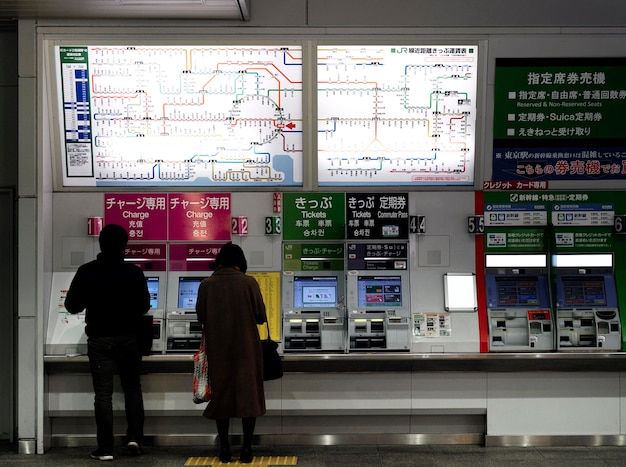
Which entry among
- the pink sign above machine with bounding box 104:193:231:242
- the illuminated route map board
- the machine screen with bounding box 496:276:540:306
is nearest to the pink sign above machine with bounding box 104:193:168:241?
the pink sign above machine with bounding box 104:193:231:242

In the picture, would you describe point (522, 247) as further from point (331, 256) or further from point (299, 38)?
point (299, 38)

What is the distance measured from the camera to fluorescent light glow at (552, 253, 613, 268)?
6.14 m

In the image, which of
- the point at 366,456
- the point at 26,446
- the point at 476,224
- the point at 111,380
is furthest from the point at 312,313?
the point at 26,446

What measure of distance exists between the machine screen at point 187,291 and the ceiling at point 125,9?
207 centimetres

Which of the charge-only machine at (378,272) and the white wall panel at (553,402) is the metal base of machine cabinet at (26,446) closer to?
the charge-only machine at (378,272)

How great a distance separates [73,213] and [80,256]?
35cm

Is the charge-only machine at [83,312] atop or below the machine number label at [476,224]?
below

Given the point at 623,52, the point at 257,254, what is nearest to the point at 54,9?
the point at 257,254

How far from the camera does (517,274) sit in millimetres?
6172

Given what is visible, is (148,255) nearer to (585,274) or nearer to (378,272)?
(378,272)

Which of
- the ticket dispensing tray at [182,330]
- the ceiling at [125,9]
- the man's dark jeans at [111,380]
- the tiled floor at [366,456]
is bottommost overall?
the tiled floor at [366,456]

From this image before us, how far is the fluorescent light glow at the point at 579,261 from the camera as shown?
614 cm

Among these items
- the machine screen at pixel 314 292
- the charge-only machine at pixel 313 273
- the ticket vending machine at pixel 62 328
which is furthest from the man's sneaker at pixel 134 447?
the machine screen at pixel 314 292

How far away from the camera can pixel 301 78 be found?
20.4 ft
